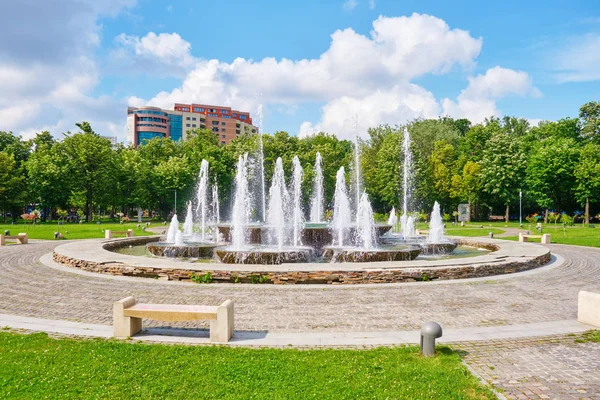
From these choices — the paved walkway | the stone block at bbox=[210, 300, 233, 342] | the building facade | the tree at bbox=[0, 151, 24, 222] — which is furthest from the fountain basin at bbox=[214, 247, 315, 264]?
the building facade

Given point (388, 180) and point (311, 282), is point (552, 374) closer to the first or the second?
point (311, 282)

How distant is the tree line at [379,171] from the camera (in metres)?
53.7

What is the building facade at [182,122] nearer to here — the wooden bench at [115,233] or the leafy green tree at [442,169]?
the leafy green tree at [442,169]

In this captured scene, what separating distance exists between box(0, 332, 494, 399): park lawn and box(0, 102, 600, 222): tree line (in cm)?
4745

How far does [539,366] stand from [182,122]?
Result: 5472 inches

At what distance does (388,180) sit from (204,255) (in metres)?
39.8

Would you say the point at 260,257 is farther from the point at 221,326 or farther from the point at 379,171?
the point at 379,171

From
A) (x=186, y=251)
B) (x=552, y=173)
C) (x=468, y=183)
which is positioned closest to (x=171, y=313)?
(x=186, y=251)

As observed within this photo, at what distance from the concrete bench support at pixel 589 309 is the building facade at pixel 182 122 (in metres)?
121

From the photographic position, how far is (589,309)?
8.65m

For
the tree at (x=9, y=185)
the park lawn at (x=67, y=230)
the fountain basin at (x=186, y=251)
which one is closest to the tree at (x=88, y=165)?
the tree at (x=9, y=185)

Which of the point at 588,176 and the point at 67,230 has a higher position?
the point at 588,176

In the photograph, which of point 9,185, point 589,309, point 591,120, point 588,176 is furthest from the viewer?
point 591,120

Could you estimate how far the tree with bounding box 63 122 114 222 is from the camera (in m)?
55.2
